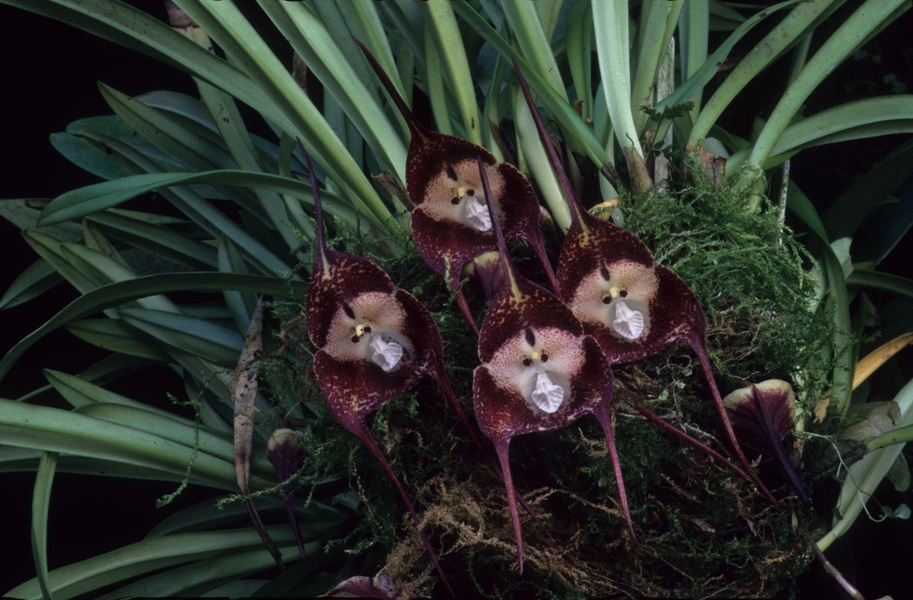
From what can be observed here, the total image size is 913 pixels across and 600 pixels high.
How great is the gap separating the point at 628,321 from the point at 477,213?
6.5 inches

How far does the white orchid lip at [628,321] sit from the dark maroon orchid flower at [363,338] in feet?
0.47

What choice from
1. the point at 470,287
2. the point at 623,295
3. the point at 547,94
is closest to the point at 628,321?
the point at 623,295

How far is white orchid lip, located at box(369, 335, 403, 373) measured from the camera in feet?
2.07

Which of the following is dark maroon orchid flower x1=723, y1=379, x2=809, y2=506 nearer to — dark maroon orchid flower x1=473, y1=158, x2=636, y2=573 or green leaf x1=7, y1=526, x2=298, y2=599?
dark maroon orchid flower x1=473, y1=158, x2=636, y2=573

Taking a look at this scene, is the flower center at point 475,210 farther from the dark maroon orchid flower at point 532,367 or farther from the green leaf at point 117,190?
the green leaf at point 117,190

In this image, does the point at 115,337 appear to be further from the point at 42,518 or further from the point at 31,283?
the point at 42,518

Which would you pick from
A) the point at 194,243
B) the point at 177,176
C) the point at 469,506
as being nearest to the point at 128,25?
the point at 177,176

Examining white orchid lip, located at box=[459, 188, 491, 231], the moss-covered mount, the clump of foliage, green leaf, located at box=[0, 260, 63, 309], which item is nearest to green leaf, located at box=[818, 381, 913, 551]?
the clump of foliage

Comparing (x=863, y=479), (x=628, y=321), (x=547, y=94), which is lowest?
(x=863, y=479)

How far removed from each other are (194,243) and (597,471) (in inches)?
28.7

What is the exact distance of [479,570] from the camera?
2.54ft

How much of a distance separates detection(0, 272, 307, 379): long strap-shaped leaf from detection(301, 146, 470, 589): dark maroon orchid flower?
0.21m

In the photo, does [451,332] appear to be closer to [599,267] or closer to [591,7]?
[599,267]

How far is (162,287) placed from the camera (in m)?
0.86
